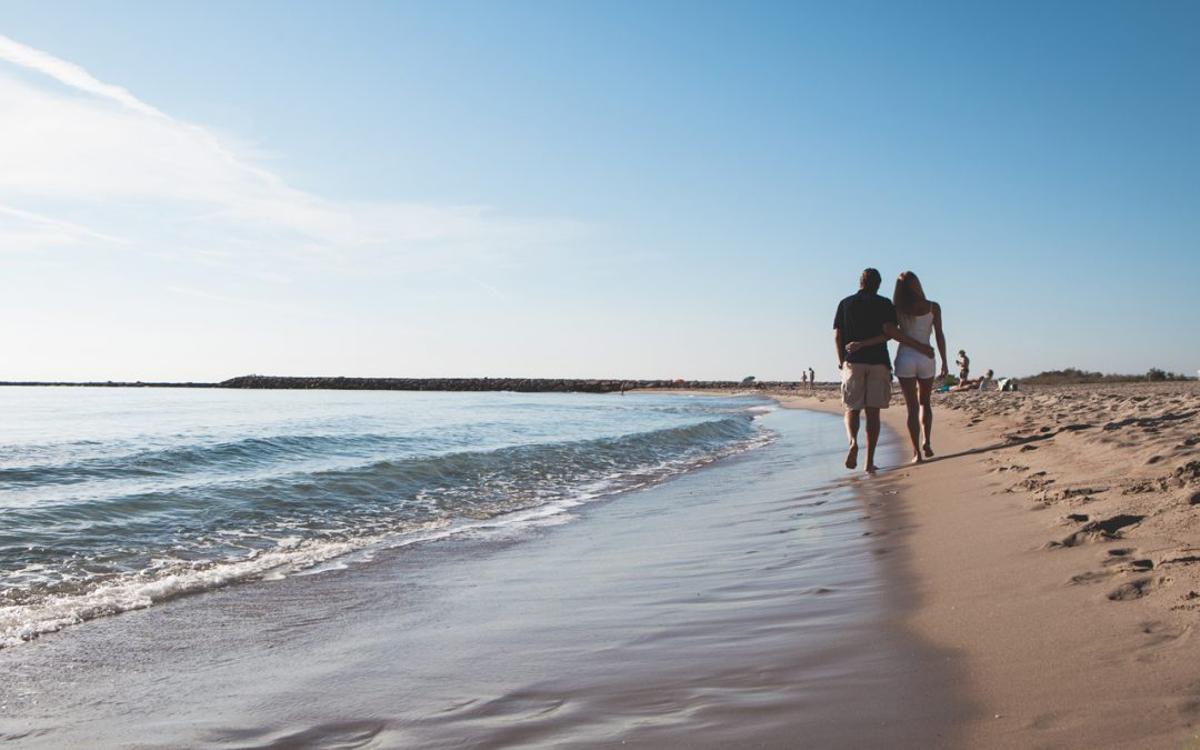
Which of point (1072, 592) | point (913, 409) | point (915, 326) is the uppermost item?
point (915, 326)

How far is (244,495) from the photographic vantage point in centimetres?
799

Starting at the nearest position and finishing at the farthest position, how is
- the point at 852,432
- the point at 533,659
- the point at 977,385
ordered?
the point at 533,659
the point at 852,432
the point at 977,385

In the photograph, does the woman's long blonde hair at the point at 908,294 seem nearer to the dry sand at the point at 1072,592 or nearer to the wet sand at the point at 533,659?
the dry sand at the point at 1072,592

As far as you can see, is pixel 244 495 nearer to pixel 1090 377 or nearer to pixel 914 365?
pixel 914 365

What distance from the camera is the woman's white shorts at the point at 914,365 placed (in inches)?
327

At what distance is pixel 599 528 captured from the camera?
641cm

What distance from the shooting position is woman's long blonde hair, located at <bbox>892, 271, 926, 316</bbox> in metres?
8.23

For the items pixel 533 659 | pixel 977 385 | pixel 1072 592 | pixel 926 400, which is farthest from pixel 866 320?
pixel 977 385

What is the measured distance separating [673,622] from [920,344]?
589cm

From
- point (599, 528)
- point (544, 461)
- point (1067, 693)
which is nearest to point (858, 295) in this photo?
point (599, 528)

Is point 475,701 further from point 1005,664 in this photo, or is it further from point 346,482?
point 346,482

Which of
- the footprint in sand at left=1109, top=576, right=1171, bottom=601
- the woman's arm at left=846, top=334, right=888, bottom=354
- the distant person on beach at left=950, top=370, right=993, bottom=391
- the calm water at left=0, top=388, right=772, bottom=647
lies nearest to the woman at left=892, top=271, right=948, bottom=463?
the woman's arm at left=846, top=334, right=888, bottom=354

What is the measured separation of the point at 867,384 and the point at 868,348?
0.36m

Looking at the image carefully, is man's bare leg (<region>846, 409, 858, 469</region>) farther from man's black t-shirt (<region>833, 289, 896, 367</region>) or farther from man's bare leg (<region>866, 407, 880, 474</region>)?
man's black t-shirt (<region>833, 289, 896, 367</region>)
